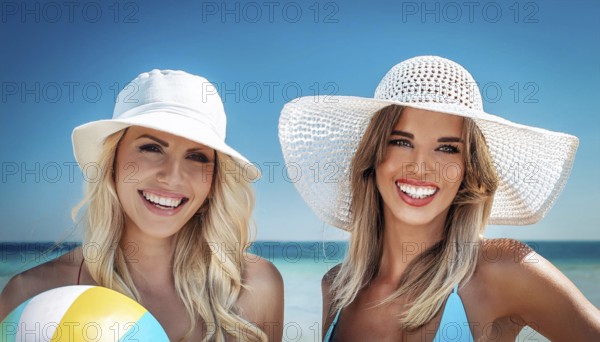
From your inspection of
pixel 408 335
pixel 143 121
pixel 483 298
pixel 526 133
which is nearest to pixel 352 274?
pixel 408 335

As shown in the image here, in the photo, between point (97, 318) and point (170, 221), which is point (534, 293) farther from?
point (97, 318)

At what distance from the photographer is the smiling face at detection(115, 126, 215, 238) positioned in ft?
10.5

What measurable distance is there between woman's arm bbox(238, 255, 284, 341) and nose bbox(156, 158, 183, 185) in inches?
26.9

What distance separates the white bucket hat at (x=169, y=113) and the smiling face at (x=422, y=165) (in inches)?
27.7

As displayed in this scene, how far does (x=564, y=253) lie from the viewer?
53.9ft

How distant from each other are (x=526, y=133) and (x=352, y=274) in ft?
3.76

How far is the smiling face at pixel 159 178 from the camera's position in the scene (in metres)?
3.20

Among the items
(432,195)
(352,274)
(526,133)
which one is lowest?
(352,274)

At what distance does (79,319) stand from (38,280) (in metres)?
0.96

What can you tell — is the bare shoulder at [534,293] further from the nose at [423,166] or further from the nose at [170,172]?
the nose at [170,172]

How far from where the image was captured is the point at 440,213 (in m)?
3.39

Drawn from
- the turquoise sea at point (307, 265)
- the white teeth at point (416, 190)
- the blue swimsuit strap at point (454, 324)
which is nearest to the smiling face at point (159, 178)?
the white teeth at point (416, 190)

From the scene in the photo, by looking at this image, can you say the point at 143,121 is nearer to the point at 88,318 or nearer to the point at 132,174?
the point at 132,174

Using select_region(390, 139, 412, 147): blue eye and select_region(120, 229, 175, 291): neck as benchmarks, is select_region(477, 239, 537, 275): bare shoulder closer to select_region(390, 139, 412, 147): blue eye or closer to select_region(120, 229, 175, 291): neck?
select_region(390, 139, 412, 147): blue eye
